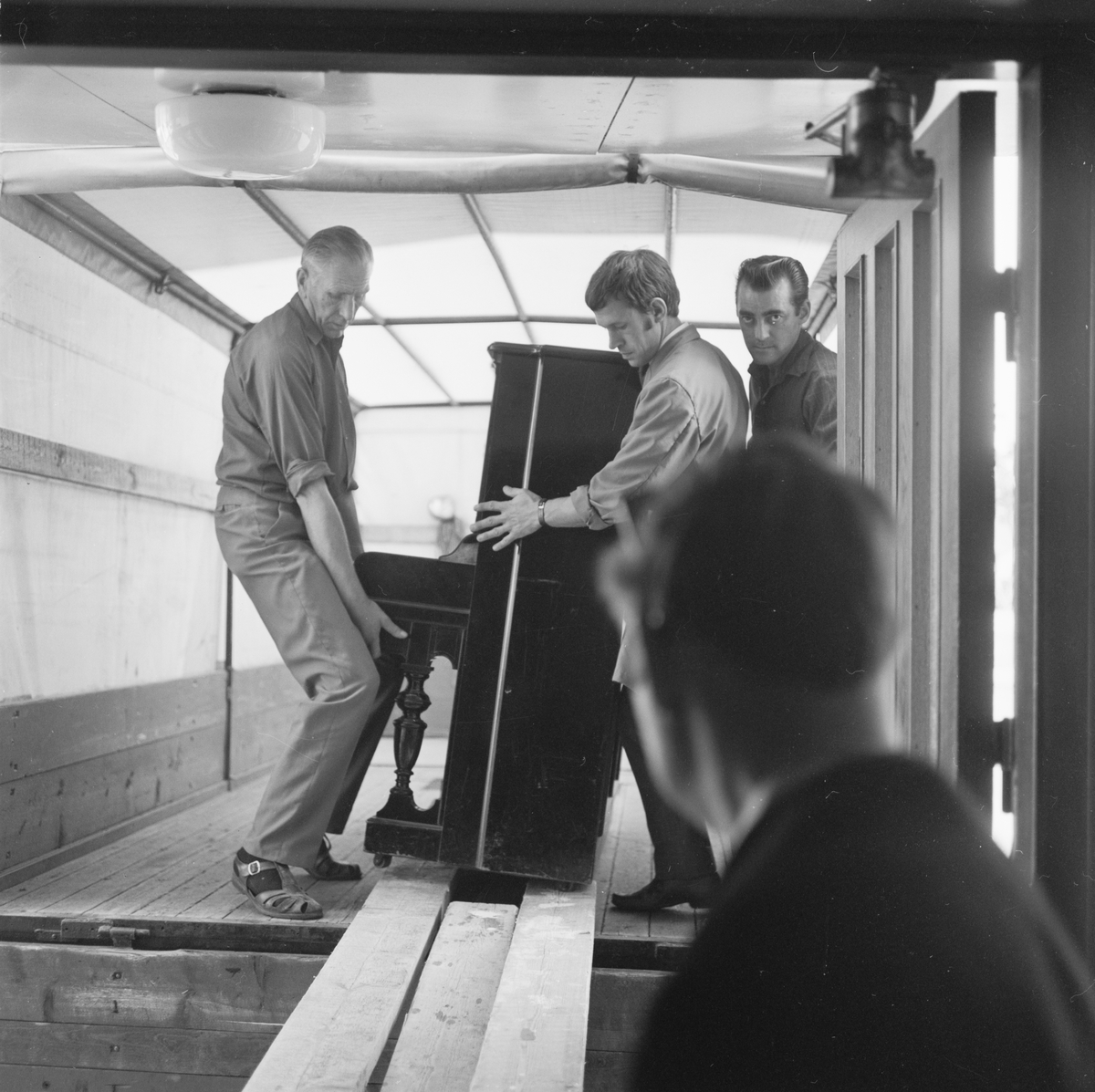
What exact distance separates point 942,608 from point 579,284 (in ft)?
8.35

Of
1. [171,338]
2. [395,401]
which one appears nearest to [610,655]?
[171,338]

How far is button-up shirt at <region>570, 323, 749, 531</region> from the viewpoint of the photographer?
255cm

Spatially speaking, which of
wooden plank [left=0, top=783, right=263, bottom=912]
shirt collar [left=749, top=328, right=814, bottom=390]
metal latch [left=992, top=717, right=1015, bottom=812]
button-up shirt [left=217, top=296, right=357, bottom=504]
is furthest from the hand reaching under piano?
wooden plank [left=0, top=783, right=263, bottom=912]

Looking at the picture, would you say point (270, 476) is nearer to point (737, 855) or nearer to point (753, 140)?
point (753, 140)

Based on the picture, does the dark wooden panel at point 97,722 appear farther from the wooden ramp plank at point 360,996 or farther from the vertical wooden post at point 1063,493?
the vertical wooden post at point 1063,493

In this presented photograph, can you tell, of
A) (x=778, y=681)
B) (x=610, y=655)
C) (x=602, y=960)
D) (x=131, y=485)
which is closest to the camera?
(x=778, y=681)

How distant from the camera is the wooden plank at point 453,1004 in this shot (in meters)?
2.01

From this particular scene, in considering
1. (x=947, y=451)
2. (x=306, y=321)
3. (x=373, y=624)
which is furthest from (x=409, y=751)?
(x=947, y=451)

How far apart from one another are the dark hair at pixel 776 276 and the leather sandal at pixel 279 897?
1.80 m

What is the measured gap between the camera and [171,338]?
4027mm

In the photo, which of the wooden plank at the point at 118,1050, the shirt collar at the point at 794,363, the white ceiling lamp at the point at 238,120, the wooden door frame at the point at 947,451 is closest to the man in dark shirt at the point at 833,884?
the wooden door frame at the point at 947,451

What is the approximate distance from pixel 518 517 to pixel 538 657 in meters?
0.34

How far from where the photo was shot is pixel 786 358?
275 centimetres

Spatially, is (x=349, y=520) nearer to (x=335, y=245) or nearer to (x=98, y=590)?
(x=335, y=245)
